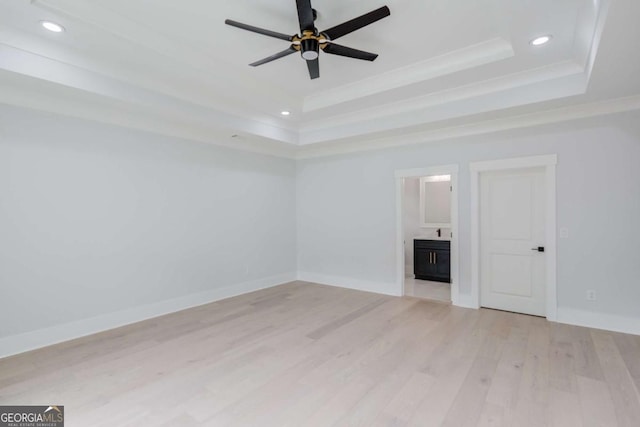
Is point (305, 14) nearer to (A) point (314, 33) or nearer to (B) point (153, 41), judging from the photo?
(A) point (314, 33)

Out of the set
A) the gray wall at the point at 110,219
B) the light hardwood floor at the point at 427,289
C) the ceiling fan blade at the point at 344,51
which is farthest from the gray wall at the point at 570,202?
the ceiling fan blade at the point at 344,51

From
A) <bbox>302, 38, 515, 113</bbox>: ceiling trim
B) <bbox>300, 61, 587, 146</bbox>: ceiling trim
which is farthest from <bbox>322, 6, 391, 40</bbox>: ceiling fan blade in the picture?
<bbox>300, 61, 587, 146</bbox>: ceiling trim

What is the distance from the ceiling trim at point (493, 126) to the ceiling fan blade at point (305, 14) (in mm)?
3037

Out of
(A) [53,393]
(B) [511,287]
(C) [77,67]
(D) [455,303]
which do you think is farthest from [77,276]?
(B) [511,287]

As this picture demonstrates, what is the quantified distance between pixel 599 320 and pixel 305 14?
4698mm

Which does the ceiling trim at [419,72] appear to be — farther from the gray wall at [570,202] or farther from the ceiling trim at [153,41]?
the gray wall at [570,202]

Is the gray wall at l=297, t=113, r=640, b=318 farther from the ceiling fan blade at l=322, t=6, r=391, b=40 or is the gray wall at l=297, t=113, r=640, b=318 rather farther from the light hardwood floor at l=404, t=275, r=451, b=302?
the ceiling fan blade at l=322, t=6, r=391, b=40

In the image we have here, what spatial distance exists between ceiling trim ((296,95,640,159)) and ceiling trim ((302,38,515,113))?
4.00ft

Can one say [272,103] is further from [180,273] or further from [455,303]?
[455,303]

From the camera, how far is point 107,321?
3904 mm

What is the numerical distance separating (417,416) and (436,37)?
3.25 metres

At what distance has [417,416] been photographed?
7.20ft

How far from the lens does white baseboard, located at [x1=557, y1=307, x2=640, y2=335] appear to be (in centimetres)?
364

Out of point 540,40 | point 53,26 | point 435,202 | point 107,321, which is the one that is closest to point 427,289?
point 435,202
